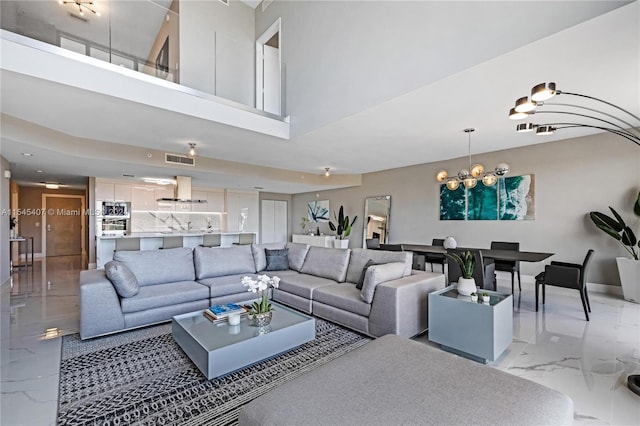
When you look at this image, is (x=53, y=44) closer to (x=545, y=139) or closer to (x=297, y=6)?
(x=297, y=6)

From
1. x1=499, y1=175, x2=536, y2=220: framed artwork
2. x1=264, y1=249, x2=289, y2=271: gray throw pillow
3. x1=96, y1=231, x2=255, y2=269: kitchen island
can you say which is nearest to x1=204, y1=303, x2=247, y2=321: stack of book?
x1=264, y1=249, x2=289, y2=271: gray throw pillow

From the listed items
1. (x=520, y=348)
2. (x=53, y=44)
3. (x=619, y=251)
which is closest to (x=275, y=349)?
(x=520, y=348)

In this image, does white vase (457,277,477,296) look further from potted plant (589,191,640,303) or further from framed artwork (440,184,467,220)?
framed artwork (440,184,467,220)

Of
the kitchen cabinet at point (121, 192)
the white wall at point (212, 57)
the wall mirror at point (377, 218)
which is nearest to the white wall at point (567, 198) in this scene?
the wall mirror at point (377, 218)

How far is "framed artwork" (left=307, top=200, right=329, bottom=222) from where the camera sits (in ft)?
33.7

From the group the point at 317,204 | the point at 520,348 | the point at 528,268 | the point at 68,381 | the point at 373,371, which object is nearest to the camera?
the point at 373,371

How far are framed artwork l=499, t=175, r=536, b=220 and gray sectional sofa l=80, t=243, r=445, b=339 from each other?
3.35 m

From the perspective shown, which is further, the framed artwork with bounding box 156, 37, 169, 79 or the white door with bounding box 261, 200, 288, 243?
the white door with bounding box 261, 200, 288, 243

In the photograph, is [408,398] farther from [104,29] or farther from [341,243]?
[341,243]

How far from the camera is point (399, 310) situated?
2.91 metres

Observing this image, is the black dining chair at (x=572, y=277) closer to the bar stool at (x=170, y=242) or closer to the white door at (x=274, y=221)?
the bar stool at (x=170, y=242)

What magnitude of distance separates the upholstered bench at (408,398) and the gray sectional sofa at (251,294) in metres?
1.52

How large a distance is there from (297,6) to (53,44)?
362 cm

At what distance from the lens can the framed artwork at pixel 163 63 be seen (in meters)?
3.94
